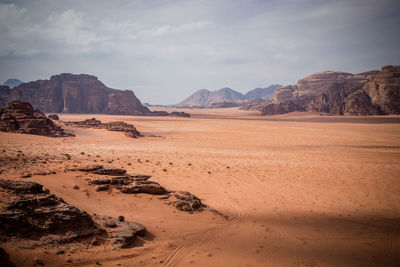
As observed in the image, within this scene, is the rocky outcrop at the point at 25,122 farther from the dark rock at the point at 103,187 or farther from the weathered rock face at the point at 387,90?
the weathered rock face at the point at 387,90

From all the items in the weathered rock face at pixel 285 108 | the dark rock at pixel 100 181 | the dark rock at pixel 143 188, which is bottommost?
the dark rock at pixel 143 188

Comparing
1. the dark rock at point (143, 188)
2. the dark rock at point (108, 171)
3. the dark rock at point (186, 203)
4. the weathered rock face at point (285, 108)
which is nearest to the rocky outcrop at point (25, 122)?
the dark rock at point (108, 171)

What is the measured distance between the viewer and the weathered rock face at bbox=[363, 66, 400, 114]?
206 feet

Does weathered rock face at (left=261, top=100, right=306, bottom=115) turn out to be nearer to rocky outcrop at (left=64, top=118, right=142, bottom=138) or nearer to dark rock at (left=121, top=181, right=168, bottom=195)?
rocky outcrop at (left=64, top=118, right=142, bottom=138)

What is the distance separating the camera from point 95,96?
81.5 m

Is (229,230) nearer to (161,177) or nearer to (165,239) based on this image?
(165,239)

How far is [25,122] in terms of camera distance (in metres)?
21.8

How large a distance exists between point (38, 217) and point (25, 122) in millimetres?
21593

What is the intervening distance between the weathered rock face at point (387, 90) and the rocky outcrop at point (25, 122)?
254 ft

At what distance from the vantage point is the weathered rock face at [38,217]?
4520 mm

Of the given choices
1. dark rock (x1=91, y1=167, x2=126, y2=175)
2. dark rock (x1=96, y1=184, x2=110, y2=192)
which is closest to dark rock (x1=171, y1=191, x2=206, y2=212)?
dark rock (x1=96, y1=184, x2=110, y2=192)

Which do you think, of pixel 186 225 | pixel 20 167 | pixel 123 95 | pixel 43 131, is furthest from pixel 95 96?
pixel 186 225

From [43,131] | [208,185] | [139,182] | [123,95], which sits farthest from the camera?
[123,95]

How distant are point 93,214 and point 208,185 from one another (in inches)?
219
